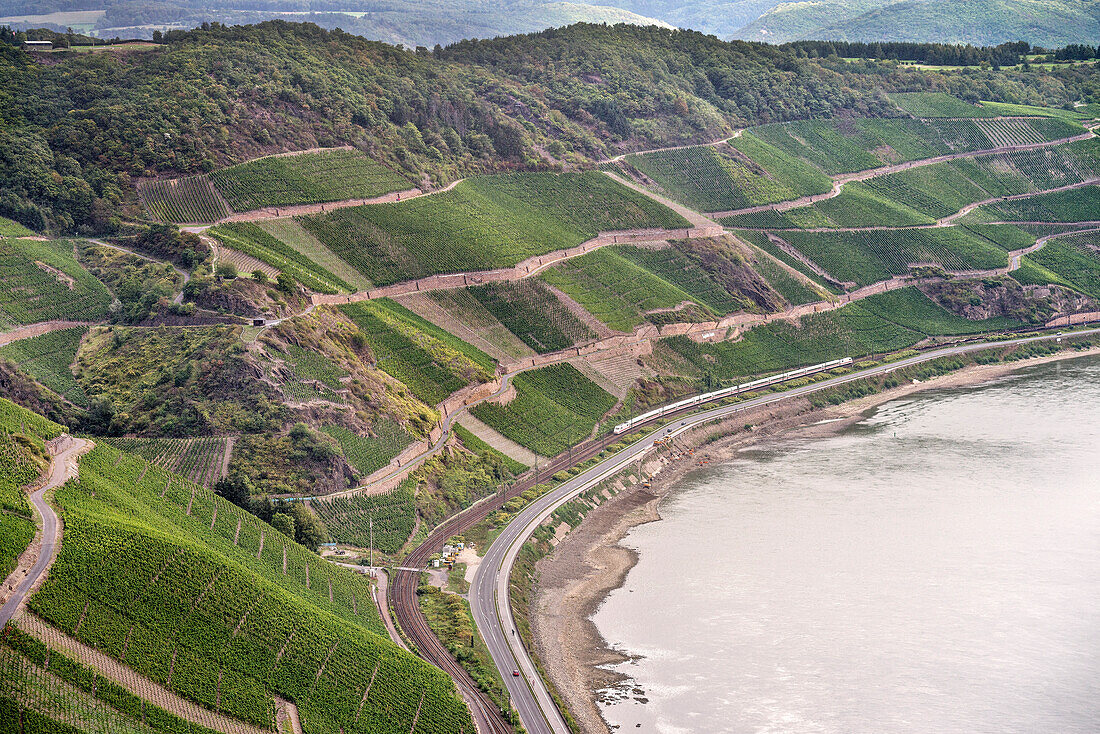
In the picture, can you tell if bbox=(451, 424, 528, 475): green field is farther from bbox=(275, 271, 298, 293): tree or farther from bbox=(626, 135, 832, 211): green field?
bbox=(626, 135, 832, 211): green field

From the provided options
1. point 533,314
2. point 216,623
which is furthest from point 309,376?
point 216,623

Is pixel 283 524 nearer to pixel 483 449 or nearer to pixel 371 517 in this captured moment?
pixel 371 517

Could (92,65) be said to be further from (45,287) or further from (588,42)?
(588,42)

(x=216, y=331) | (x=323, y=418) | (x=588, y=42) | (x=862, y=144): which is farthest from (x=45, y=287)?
(x=862, y=144)

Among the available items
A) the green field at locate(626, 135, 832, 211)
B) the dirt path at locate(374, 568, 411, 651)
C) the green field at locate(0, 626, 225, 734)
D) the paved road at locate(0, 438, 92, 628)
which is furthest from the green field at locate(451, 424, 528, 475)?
the green field at locate(626, 135, 832, 211)

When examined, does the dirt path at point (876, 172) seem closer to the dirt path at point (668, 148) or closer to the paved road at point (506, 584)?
the dirt path at point (668, 148)

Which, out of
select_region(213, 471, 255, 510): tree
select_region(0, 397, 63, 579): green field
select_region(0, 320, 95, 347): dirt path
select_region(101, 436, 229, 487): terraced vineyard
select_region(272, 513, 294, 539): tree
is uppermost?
select_region(0, 320, 95, 347): dirt path

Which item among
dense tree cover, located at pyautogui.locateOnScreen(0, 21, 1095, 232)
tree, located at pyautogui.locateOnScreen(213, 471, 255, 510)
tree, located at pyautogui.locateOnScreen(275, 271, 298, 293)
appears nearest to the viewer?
tree, located at pyautogui.locateOnScreen(213, 471, 255, 510)
